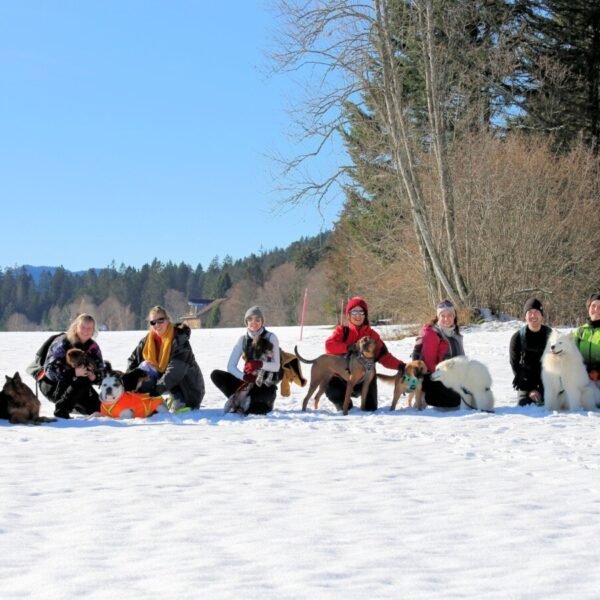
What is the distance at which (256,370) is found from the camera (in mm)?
7805

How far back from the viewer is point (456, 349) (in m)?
8.20

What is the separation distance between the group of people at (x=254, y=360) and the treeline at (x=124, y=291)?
88.3m

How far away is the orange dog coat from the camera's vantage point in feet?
24.6

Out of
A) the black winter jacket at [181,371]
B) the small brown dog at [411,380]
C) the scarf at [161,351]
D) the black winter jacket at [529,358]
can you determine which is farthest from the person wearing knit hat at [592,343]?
the scarf at [161,351]

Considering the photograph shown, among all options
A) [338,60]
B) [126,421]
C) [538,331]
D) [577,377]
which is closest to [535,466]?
[577,377]

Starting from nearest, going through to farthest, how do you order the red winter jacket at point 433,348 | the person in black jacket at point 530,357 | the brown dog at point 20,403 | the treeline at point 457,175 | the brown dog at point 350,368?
the brown dog at point 20,403 < the brown dog at point 350,368 < the person in black jacket at point 530,357 < the red winter jacket at point 433,348 < the treeline at point 457,175

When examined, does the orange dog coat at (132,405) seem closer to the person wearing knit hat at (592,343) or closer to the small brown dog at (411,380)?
the small brown dog at (411,380)

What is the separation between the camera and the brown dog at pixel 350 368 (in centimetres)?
776

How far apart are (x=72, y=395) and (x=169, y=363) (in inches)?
36.9

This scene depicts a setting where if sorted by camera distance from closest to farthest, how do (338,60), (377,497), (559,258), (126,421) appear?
(377,497) < (126,421) < (338,60) < (559,258)

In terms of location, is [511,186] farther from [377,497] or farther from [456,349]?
[377,497]

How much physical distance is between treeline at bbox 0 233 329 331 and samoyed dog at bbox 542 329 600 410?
88.9 metres

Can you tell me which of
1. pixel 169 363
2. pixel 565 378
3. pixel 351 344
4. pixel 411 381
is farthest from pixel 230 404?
pixel 565 378

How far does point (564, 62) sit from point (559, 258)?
925 centimetres
